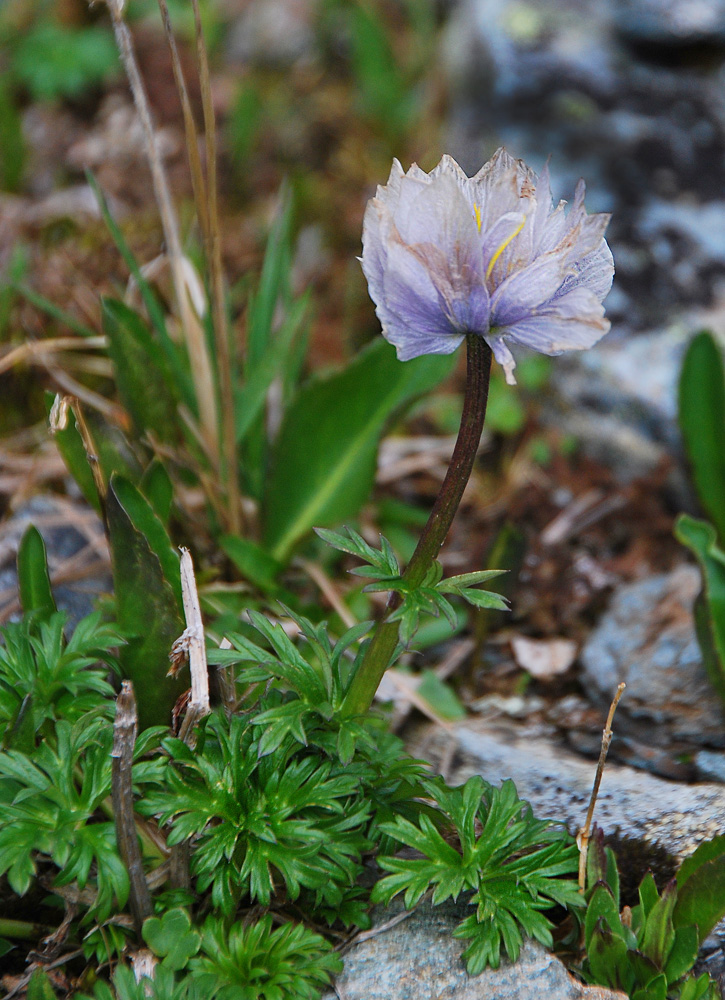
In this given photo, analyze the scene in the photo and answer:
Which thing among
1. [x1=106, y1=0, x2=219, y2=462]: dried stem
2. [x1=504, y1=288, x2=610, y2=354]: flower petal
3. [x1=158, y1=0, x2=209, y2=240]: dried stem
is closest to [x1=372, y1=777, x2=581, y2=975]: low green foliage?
[x1=504, y1=288, x2=610, y2=354]: flower petal

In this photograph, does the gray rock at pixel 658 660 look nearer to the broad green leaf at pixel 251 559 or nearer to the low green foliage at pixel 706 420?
the low green foliage at pixel 706 420

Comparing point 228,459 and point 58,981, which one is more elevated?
point 228,459

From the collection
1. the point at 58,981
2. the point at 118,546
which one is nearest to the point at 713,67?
the point at 118,546

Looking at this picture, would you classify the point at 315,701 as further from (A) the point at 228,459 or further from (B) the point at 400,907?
(A) the point at 228,459

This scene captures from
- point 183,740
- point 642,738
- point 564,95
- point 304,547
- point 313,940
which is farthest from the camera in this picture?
point 564,95

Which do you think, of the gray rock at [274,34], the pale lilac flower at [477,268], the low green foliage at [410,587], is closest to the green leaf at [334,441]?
the low green foliage at [410,587]

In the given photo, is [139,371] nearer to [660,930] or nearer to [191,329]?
[191,329]

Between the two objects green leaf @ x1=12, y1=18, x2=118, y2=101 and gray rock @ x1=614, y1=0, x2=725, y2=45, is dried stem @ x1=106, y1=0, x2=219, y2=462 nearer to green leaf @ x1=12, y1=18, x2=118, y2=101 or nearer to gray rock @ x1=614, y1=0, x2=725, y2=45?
green leaf @ x1=12, y1=18, x2=118, y2=101
